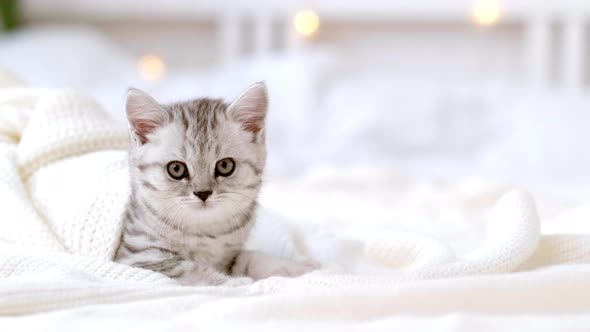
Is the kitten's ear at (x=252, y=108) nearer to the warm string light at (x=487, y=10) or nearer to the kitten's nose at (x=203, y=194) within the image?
the kitten's nose at (x=203, y=194)

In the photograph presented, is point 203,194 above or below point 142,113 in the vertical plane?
below

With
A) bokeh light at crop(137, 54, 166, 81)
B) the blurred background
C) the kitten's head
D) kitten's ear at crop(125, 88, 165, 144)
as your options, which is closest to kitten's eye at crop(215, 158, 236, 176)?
the kitten's head

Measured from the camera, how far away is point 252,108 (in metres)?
1.20

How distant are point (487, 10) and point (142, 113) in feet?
7.15

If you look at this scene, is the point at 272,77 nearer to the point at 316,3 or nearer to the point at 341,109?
the point at 341,109

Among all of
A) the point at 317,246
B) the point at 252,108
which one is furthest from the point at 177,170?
the point at 317,246

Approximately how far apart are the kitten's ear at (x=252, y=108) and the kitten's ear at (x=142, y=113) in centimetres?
11

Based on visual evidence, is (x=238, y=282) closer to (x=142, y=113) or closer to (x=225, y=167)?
(x=225, y=167)

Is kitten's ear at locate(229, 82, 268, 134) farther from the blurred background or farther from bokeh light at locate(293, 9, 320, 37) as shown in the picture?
bokeh light at locate(293, 9, 320, 37)

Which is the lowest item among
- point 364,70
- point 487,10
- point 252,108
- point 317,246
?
point 317,246

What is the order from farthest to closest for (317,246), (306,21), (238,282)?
1. (306,21)
2. (317,246)
3. (238,282)

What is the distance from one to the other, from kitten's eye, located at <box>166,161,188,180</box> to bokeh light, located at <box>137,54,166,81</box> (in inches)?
81.3

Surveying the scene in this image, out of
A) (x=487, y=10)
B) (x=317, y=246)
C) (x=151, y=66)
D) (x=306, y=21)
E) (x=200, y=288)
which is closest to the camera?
(x=200, y=288)

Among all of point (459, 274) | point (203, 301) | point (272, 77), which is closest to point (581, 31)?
point (272, 77)
